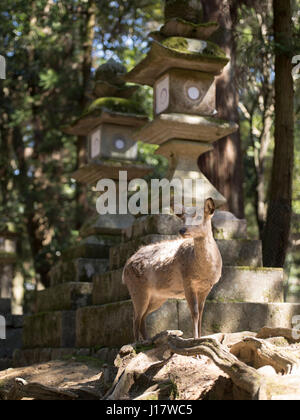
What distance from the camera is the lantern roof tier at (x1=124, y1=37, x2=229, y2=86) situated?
1084cm

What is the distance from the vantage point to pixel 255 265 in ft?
33.8

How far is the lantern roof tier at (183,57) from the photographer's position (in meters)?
10.8

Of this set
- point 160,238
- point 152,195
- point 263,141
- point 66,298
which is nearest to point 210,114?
point 152,195

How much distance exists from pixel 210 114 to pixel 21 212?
1039cm

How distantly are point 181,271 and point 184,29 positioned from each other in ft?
17.6

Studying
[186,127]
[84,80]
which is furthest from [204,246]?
[84,80]

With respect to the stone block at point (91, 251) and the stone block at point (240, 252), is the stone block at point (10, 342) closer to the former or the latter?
the stone block at point (91, 251)

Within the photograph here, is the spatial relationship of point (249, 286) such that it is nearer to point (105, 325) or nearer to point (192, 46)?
point (105, 325)

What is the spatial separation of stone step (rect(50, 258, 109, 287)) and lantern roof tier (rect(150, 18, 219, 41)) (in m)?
4.27

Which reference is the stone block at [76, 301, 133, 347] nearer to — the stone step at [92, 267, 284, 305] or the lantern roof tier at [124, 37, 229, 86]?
the stone step at [92, 267, 284, 305]

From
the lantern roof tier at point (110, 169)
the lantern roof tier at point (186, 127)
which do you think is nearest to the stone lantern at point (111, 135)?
the lantern roof tier at point (110, 169)

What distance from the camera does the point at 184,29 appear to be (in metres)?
11.4

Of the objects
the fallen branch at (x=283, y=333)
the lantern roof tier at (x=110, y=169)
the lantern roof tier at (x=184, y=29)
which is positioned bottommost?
the fallen branch at (x=283, y=333)

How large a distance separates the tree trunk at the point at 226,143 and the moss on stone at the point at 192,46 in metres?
2.80
